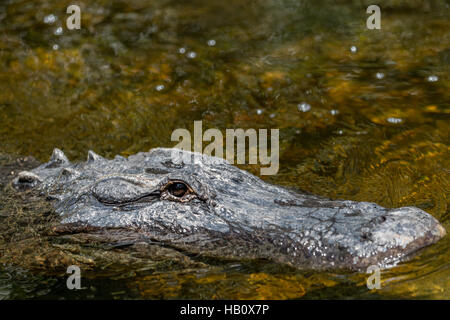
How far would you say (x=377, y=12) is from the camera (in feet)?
31.8

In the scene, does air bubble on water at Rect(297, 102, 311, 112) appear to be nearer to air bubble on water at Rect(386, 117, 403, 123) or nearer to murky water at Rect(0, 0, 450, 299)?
murky water at Rect(0, 0, 450, 299)

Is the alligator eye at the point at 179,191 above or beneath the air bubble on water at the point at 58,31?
beneath

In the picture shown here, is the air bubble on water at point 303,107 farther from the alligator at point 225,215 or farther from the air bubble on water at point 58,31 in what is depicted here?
the air bubble on water at point 58,31

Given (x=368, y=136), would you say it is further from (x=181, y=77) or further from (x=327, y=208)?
(x=181, y=77)

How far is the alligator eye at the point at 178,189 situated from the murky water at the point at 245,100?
0.67 m

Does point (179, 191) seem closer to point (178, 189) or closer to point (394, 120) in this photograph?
point (178, 189)

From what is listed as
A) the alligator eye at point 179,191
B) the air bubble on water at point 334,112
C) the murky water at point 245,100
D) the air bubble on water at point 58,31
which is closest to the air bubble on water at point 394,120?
the murky water at point 245,100

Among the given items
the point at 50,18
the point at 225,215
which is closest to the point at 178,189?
the point at 225,215

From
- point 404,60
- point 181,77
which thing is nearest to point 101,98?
point 181,77

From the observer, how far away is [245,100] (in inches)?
314

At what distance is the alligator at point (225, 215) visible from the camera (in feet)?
14.0

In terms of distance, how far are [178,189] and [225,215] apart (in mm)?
462

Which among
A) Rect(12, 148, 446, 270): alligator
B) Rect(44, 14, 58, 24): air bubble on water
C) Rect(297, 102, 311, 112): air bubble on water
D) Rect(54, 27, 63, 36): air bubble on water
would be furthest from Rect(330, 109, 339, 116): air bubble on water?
Rect(44, 14, 58, 24): air bubble on water

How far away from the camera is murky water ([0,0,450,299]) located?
4.63m
